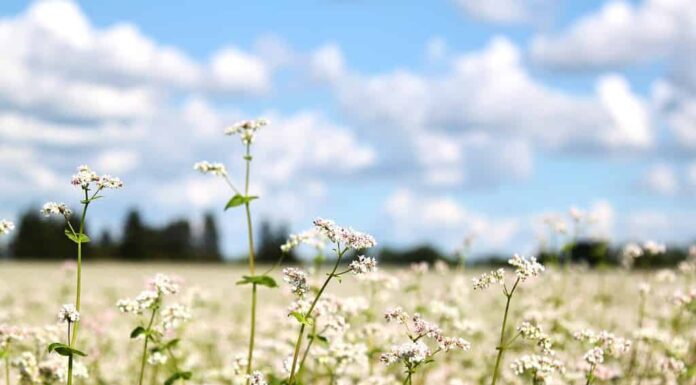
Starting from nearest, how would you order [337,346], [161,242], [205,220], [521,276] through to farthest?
[521,276], [337,346], [161,242], [205,220]

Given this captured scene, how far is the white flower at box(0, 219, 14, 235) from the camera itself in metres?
5.32

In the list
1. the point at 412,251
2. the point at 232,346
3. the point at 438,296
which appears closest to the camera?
the point at 438,296

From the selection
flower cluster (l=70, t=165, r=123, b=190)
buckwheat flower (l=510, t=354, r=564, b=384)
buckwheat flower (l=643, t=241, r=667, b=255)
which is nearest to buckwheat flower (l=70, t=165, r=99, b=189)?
flower cluster (l=70, t=165, r=123, b=190)

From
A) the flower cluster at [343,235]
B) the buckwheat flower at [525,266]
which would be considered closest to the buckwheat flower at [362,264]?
the flower cluster at [343,235]

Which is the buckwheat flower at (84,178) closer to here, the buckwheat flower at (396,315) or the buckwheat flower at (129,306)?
the buckwheat flower at (129,306)

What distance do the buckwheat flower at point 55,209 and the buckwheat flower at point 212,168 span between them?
860 mm

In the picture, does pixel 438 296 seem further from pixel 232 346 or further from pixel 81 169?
pixel 81 169

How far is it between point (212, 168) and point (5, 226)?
133 cm

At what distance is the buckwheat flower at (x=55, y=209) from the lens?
536 cm

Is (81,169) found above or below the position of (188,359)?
above

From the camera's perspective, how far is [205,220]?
123 m

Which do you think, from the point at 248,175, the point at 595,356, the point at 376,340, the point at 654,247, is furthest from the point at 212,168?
the point at 654,247

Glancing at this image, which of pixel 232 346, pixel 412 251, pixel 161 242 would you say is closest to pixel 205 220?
pixel 161 242

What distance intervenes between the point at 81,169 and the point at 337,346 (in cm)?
290
